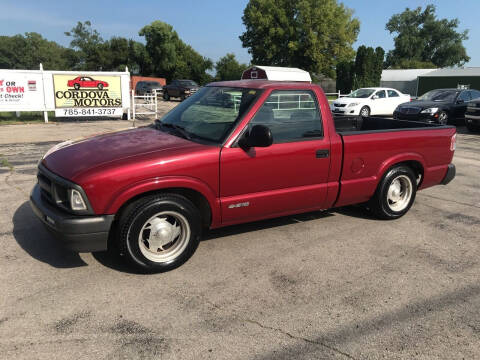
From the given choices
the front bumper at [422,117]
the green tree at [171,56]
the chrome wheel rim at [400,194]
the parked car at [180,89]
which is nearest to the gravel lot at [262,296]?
the chrome wheel rim at [400,194]

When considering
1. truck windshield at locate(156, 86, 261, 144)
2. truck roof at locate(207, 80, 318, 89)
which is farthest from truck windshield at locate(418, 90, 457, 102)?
truck windshield at locate(156, 86, 261, 144)

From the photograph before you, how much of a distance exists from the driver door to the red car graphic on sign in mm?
13149

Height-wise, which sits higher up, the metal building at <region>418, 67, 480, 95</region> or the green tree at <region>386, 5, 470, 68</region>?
the green tree at <region>386, 5, 470, 68</region>

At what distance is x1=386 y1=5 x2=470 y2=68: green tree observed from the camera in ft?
284

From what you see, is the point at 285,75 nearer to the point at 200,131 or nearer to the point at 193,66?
the point at 193,66

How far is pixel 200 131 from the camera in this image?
13.6 ft

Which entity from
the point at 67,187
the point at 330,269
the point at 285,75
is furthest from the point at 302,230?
the point at 285,75

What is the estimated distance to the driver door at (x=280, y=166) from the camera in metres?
3.91

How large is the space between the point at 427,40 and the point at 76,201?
99296 mm

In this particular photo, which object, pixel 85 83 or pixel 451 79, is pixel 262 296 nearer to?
pixel 85 83

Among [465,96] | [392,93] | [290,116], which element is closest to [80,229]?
[290,116]

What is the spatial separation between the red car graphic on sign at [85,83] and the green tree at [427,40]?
81860 mm

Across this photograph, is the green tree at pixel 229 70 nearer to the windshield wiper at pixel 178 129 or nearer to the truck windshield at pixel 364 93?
the truck windshield at pixel 364 93

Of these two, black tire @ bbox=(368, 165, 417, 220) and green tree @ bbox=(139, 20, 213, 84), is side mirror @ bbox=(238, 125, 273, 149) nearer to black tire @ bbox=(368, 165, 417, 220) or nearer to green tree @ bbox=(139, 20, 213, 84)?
black tire @ bbox=(368, 165, 417, 220)
